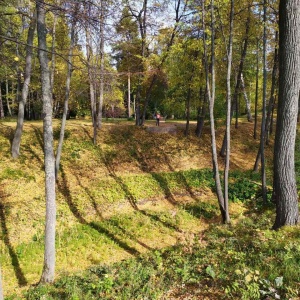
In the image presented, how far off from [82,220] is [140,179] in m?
3.67

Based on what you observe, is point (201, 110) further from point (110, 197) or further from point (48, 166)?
point (48, 166)

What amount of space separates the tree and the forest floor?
2.55 meters

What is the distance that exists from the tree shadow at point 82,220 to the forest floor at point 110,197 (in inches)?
1.3

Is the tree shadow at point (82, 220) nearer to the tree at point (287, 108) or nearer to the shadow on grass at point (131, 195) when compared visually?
the shadow on grass at point (131, 195)

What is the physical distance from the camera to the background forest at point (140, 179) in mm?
4488

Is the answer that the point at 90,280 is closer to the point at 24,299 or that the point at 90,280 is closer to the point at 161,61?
the point at 24,299

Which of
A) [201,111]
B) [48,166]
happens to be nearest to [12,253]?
[48,166]

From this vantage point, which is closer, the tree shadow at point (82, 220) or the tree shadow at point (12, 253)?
the tree shadow at point (12, 253)

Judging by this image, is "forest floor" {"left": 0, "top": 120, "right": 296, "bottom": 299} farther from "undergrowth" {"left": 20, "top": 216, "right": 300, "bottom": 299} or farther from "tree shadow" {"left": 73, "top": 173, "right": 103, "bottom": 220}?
"undergrowth" {"left": 20, "top": 216, "right": 300, "bottom": 299}

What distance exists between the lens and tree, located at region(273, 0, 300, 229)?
480cm

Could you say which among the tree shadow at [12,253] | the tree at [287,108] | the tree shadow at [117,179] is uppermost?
the tree at [287,108]

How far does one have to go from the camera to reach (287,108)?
5008 millimetres

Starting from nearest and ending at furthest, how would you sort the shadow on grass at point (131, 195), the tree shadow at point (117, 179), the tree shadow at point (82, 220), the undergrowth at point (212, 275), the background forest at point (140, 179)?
1. the undergrowth at point (212, 275)
2. the background forest at point (140, 179)
3. the tree shadow at point (82, 220)
4. the shadow on grass at point (131, 195)
5. the tree shadow at point (117, 179)

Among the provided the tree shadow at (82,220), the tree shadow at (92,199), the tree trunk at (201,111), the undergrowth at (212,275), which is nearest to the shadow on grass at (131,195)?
the tree shadow at (92,199)
